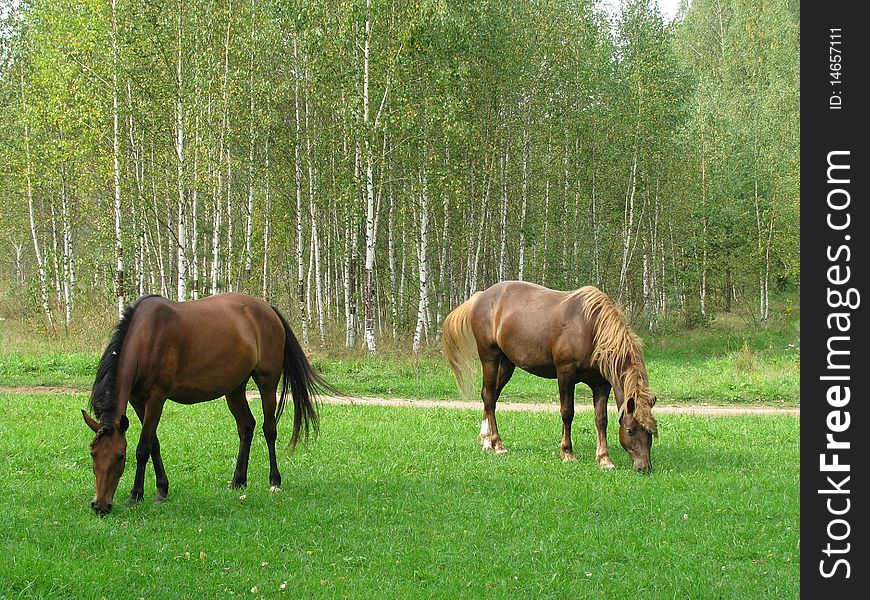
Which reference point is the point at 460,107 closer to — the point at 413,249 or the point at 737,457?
the point at 413,249

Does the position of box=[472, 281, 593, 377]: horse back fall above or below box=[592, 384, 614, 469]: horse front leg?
above

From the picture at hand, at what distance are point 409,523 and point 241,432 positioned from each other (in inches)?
97.8

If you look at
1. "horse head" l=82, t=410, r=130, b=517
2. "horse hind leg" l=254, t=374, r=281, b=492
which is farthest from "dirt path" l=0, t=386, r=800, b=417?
"horse head" l=82, t=410, r=130, b=517

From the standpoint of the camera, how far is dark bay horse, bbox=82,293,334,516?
7.70 m

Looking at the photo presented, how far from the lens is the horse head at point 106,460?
24.7 feet

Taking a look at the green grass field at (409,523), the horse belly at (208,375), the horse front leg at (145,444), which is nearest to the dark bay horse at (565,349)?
the green grass field at (409,523)

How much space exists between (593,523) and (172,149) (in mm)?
21226

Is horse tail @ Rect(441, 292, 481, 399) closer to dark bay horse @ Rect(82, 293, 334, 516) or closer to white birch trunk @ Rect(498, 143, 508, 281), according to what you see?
dark bay horse @ Rect(82, 293, 334, 516)

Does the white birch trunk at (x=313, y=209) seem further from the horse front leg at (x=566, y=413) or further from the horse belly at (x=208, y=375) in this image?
the horse belly at (x=208, y=375)

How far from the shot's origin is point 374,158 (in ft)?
73.5

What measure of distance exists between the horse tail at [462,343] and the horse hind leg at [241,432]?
3877 mm

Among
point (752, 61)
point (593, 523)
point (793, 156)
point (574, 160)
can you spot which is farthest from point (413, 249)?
point (752, 61)

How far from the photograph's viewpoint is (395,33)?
23.2 metres

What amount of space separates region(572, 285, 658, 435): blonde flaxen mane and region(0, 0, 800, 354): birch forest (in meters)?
7.84
